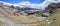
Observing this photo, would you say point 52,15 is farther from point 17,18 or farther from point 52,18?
point 17,18

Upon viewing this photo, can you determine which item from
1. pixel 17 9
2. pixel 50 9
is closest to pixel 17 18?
pixel 17 9

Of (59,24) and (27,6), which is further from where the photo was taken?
(27,6)

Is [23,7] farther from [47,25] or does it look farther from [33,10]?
[47,25]

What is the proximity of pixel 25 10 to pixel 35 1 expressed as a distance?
0.31 meters

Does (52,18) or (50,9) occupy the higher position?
(50,9)

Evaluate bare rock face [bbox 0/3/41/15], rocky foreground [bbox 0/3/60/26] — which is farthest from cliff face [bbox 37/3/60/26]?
bare rock face [bbox 0/3/41/15]

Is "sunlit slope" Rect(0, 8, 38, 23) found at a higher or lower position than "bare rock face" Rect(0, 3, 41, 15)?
lower

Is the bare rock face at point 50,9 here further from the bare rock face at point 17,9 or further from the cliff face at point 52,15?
the bare rock face at point 17,9

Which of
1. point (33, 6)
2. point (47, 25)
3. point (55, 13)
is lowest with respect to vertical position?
point (47, 25)

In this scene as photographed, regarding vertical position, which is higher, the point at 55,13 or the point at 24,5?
the point at 24,5

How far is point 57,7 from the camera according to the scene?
10.2 feet

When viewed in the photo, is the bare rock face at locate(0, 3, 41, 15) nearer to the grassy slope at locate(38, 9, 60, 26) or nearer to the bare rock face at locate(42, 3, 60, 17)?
the bare rock face at locate(42, 3, 60, 17)

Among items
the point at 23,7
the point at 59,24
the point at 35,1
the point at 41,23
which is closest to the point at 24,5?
the point at 23,7

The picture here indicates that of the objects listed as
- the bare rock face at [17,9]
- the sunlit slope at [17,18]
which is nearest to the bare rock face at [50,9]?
the bare rock face at [17,9]
